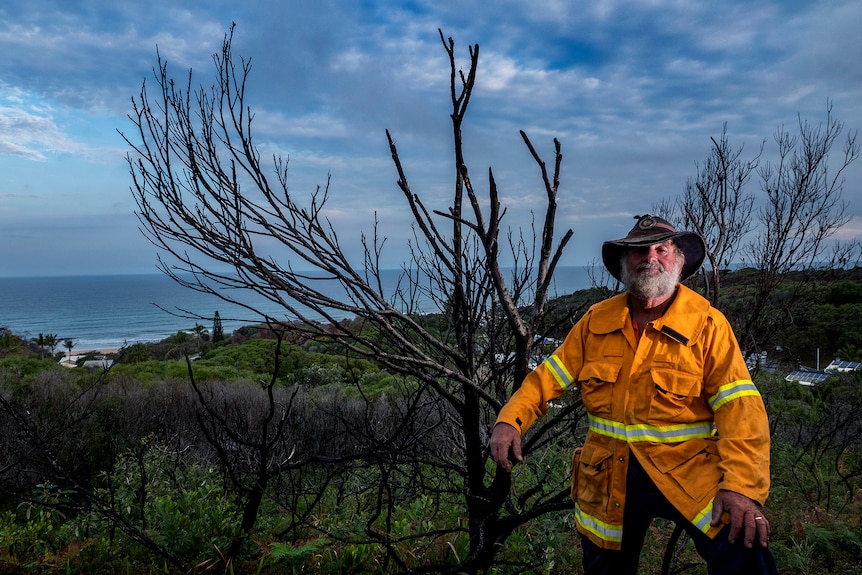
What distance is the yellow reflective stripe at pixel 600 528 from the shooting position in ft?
7.25

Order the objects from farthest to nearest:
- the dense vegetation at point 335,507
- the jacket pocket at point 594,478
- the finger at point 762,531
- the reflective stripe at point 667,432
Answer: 1. the dense vegetation at point 335,507
2. the jacket pocket at point 594,478
3. the reflective stripe at point 667,432
4. the finger at point 762,531

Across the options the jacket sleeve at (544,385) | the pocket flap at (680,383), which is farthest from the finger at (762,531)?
the jacket sleeve at (544,385)

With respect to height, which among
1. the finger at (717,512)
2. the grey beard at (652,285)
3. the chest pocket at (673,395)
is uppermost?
the grey beard at (652,285)

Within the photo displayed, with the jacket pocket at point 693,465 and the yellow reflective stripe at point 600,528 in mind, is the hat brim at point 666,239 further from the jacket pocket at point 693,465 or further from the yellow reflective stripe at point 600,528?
the yellow reflective stripe at point 600,528

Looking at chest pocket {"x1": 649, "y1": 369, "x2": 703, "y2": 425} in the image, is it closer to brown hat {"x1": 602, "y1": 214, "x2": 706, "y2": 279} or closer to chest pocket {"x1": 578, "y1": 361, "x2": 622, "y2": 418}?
chest pocket {"x1": 578, "y1": 361, "x2": 622, "y2": 418}

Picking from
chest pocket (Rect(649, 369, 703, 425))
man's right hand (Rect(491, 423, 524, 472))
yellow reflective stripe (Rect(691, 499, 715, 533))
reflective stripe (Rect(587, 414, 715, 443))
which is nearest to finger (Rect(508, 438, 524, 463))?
man's right hand (Rect(491, 423, 524, 472))

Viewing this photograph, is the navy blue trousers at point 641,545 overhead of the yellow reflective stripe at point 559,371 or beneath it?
beneath

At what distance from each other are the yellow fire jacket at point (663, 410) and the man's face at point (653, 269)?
0.09m

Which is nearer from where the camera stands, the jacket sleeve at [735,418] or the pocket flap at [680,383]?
the jacket sleeve at [735,418]

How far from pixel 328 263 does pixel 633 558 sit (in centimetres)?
202

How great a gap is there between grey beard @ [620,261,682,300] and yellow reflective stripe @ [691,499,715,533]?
0.86 m

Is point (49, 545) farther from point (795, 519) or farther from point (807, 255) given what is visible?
point (807, 255)

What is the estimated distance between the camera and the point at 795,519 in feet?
17.3

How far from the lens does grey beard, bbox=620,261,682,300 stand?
2.35 metres
